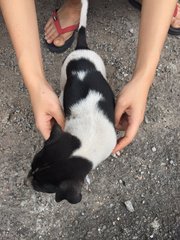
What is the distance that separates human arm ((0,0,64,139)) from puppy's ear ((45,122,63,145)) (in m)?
0.03

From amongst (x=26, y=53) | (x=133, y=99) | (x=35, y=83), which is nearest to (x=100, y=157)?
(x=133, y=99)

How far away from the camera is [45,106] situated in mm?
2225

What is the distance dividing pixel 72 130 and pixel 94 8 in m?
1.43

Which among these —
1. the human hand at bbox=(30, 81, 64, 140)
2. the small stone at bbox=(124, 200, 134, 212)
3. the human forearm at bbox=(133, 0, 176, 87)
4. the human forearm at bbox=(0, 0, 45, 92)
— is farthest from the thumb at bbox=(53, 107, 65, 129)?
the small stone at bbox=(124, 200, 134, 212)

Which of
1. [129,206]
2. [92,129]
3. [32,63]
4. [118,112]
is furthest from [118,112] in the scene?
[129,206]

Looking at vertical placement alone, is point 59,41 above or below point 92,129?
below

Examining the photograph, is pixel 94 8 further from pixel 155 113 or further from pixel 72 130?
pixel 72 130

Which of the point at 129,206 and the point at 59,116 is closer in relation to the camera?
the point at 59,116

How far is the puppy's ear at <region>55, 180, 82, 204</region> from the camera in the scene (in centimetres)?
199

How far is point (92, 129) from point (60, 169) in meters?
0.28

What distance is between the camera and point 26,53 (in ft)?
7.57

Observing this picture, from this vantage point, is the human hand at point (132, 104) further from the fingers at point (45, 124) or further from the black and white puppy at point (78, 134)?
the fingers at point (45, 124)

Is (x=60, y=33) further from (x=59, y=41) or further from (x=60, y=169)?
(x=60, y=169)

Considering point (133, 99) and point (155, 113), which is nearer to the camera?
point (133, 99)
